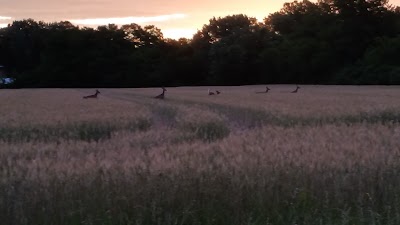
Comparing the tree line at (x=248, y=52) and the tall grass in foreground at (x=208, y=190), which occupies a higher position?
the tree line at (x=248, y=52)

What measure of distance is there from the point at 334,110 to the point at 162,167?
1260 cm

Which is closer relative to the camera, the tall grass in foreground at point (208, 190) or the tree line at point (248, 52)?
the tall grass in foreground at point (208, 190)

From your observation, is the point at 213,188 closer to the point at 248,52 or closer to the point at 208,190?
the point at 208,190

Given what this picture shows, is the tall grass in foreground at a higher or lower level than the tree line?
lower

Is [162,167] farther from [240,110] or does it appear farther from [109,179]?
[240,110]

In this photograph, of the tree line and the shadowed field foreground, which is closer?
the shadowed field foreground

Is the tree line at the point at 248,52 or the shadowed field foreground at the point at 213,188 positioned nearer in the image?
the shadowed field foreground at the point at 213,188

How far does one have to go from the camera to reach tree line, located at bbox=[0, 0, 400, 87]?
64.8 metres

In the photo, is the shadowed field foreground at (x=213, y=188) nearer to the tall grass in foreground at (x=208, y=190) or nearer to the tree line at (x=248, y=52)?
the tall grass in foreground at (x=208, y=190)

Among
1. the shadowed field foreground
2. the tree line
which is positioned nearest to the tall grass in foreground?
the shadowed field foreground

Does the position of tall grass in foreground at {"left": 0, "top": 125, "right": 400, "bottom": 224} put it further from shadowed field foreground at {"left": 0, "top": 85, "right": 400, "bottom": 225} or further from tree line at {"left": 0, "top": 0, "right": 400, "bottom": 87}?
tree line at {"left": 0, "top": 0, "right": 400, "bottom": 87}

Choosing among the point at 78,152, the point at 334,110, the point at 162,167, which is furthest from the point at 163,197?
the point at 334,110

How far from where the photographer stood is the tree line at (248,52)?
64750 millimetres

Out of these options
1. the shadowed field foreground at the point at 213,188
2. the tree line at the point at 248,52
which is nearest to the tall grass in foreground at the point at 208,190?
the shadowed field foreground at the point at 213,188
